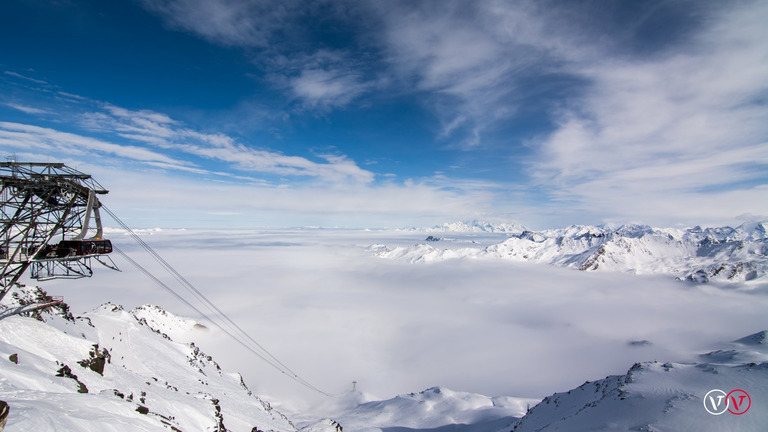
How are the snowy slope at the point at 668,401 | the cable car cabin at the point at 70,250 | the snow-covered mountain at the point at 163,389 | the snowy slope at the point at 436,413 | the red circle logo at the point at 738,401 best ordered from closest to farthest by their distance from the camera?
the snow-covered mountain at the point at 163,389 → the cable car cabin at the point at 70,250 → the snowy slope at the point at 668,401 → the red circle logo at the point at 738,401 → the snowy slope at the point at 436,413

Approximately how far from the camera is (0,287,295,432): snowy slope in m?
16.9

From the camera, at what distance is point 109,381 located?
3172cm

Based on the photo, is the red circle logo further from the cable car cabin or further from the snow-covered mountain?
the cable car cabin

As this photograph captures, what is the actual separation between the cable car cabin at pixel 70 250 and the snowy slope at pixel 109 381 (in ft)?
24.1

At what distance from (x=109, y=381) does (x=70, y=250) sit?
1649 cm

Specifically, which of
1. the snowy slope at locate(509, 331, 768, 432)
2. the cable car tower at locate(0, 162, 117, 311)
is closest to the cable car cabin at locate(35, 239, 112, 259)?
the cable car tower at locate(0, 162, 117, 311)

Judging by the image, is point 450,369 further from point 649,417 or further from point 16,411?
point 16,411

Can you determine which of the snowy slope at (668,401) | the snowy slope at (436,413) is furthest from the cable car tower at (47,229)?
the snowy slope at (436,413)

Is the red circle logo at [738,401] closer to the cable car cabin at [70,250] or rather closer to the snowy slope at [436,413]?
the snowy slope at [436,413]

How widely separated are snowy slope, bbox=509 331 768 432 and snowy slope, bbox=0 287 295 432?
4822 cm

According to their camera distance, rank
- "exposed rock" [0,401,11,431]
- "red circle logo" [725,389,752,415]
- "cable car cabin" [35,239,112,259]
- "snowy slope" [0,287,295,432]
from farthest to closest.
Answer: "red circle logo" [725,389,752,415]
"cable car cabin" [35,239,112,259]
"snowy slope" [0,287,295,432]
"exposed rock" [0,401,11,431]

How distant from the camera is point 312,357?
6644 inches

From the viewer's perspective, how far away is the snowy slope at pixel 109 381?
55.4 feet

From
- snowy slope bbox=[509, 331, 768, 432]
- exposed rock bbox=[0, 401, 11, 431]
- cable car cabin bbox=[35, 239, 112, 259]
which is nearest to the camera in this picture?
exposed rock bbox=[0, 401, 11, 431]
